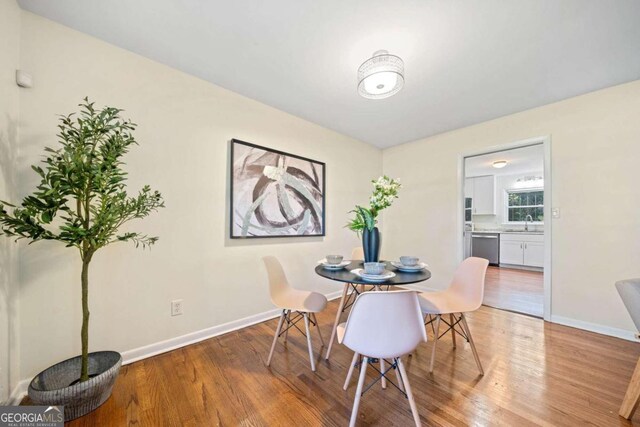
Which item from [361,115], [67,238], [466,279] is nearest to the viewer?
[67,238]

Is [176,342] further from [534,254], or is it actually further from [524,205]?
[524,205]

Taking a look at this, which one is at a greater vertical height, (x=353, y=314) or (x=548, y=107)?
(x=548, y=107)

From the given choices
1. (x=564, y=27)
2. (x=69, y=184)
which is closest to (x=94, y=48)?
(x=69, y=184)

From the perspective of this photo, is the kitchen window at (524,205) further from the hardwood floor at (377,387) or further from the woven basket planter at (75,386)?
the woven basket planter at (75,386)

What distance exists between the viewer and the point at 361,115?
303 cm

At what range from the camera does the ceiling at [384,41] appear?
4.91 ft

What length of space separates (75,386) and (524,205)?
27.0 feet

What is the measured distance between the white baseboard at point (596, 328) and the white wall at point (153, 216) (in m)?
3.00

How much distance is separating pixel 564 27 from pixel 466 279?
1.95 metres

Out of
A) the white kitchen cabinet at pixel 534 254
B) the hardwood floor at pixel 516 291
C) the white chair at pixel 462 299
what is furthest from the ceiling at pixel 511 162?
the white chair at pixel 462 299

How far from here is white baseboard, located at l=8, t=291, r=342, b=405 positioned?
1458 mm

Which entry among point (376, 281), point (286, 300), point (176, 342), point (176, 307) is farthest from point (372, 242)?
point (176, 342)

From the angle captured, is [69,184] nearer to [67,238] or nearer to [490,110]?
[67,238]

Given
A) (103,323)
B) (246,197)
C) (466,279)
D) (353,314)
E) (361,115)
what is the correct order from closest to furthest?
1. (353,314)
2. (103,323)
3. (466,279)
4. (246,197)
5. (361,115)
